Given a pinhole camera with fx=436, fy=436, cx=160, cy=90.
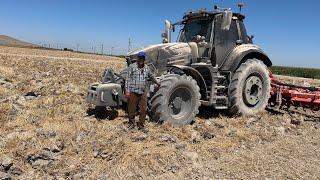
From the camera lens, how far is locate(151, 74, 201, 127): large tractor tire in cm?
825

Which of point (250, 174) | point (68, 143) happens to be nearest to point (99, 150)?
point (68, 143)

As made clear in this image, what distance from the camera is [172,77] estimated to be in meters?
8.43

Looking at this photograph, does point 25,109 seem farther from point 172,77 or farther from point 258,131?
point 258,131

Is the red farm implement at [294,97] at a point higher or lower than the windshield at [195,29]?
lower

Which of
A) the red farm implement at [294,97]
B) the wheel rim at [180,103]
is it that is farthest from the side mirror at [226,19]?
the red farm implement at [294,97]

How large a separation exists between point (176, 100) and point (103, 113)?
1.58 meters

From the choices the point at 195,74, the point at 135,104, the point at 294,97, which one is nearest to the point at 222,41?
the point at 195,74

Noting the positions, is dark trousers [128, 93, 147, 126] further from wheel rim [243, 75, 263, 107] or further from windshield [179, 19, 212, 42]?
wheel rim [243, 75, 263, 107]

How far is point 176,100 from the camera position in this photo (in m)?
8.71

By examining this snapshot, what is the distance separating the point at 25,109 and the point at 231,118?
14.7 ft

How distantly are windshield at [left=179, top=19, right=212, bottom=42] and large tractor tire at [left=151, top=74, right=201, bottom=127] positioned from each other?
5.46ft

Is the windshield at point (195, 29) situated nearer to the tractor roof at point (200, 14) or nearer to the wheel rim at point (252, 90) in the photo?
the tractor roof at point (200, 14)

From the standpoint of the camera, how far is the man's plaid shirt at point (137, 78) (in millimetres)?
7992

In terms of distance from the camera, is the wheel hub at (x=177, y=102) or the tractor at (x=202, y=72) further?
the wheel hub at (x=177, y=102)
